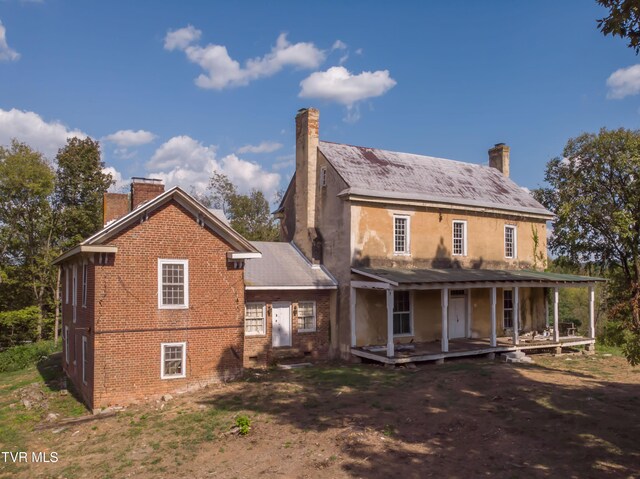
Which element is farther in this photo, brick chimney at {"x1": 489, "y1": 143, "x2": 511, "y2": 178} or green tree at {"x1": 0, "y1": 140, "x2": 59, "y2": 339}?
green tree at {"x1": 0, "y1": 140, "x2": 59, "y2": 339}

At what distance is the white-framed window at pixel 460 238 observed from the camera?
79.6 ft

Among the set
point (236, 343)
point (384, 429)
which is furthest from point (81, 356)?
point (384, 429)

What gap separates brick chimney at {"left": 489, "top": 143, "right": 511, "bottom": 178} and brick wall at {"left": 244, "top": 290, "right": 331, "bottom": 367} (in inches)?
581

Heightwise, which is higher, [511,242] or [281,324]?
[511,242]

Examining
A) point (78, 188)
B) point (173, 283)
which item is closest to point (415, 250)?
point (173, 283)

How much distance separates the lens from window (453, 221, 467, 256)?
24312 mm

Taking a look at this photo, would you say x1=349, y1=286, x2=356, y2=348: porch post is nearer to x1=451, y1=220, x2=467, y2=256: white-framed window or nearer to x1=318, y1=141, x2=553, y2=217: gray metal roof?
x1=318, y1=141, x2=553, y2=217: gray metal roof

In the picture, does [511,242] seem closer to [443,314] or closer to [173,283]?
[443,314]


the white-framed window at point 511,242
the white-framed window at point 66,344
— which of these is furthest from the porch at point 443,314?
the white-framed window at point 66,344

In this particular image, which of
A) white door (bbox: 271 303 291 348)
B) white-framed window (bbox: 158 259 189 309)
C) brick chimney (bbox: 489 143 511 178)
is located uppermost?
brick chimney (bbox: 489 143 511 178)

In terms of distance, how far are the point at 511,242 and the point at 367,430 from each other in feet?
55.9

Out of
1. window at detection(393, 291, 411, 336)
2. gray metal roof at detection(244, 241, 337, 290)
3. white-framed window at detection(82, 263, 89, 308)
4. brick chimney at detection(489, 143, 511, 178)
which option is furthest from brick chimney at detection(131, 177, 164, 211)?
brick chimney at detection(489, 143, 511, 178)

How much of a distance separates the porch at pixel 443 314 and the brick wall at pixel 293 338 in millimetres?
1430

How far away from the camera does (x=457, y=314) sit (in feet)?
80.5
